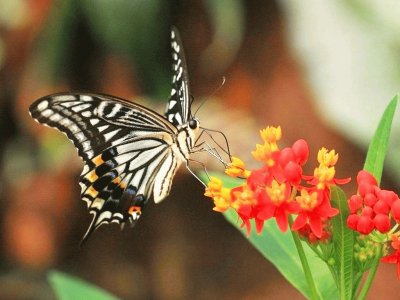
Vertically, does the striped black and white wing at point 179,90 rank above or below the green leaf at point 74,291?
above

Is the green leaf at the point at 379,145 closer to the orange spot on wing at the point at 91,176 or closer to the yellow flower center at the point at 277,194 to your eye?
the yellow flower center at the point at 277,194

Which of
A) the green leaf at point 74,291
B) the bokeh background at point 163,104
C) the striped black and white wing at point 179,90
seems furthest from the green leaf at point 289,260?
the bokeh background at point 163,104

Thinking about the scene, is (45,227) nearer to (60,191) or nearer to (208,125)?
(60,191)

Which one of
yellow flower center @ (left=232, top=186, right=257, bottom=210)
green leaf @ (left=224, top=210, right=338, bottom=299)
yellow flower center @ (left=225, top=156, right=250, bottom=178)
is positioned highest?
yellow flower center @ (left=225, top=156, right=250, bottom=178)

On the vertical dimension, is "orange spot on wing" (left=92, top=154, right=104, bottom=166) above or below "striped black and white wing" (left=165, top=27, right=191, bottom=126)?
below

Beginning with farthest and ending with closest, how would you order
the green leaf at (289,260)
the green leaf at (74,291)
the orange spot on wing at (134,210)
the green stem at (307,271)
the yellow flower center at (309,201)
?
the orange spot on wing at (134,210) → the green leaf at (74,291) → the green leaf at (289,260) → the green stem at (307,271) → the yellow flower center at (309,201)

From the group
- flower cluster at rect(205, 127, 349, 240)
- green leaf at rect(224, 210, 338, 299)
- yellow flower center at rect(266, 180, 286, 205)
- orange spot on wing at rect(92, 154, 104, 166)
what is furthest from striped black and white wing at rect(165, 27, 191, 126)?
yellow flower center at rect(266, 180, 286, 205)

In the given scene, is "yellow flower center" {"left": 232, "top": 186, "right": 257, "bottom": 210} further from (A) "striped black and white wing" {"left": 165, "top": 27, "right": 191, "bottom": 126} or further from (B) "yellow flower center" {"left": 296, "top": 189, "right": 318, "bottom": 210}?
(A) "striped black and white wing" {"left": 165, "top": 27, "right": 191, "bottom": 126}

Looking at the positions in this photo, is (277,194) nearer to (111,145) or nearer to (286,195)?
(286,195)
